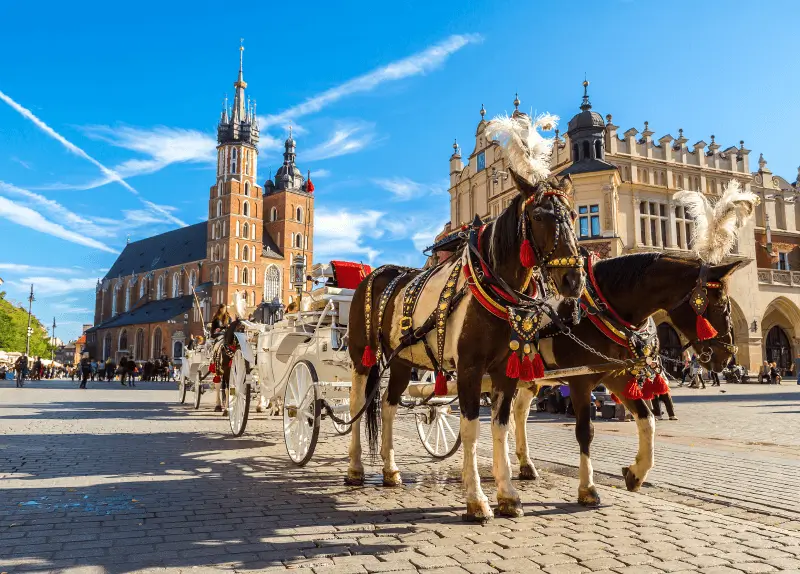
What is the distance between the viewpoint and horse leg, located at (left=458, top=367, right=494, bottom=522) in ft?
14.4

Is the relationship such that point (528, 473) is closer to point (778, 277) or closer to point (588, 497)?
point (588, 497)

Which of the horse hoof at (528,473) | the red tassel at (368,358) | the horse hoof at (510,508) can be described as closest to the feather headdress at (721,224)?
the horse hoof at (528,473)

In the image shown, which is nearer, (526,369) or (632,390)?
(526,369)

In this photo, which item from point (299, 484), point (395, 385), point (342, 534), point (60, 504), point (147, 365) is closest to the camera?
point (342, 534)

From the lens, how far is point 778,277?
36.6 m

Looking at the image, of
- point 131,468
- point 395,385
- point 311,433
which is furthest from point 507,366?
point 131,468

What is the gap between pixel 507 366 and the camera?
445 centimetres

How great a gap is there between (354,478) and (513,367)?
2.33m

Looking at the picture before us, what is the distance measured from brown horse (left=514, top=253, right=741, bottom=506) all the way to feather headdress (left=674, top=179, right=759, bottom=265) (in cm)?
35

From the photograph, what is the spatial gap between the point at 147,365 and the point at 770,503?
5087 centimetres

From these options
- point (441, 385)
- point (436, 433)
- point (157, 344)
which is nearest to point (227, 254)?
point (157, 344)

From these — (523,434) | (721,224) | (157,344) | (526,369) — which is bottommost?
(523,434)

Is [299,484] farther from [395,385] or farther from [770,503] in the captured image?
[770,503]

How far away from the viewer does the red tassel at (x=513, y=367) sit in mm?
4387
